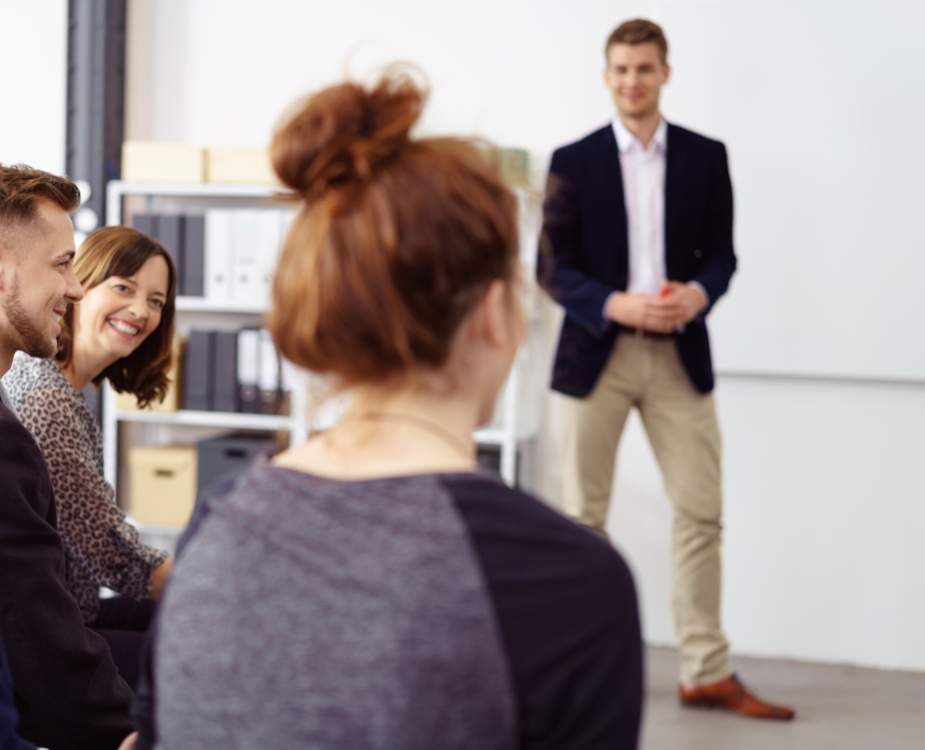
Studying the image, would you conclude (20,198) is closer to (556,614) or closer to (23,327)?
(23,327)

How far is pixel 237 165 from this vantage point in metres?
3.23

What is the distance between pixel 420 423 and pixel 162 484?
273cm

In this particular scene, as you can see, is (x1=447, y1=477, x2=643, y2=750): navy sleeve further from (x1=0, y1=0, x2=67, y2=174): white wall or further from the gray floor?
(x1=0, y1=0, x2=67, y2=174): white wall

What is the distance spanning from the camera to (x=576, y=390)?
8.30ft

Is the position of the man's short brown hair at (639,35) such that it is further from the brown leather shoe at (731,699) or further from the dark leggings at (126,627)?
the dark leggings at (126,627)

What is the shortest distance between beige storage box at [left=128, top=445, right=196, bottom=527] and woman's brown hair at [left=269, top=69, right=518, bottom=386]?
104 inches

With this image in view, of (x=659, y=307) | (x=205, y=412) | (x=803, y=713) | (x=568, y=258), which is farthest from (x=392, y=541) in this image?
(x=205, y=412)

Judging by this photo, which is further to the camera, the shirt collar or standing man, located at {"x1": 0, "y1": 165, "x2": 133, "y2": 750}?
the shirt collar

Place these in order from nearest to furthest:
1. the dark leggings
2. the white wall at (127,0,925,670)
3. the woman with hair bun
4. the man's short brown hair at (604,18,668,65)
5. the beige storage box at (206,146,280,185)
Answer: the woman with hair bun
the dark leggings
the man's short brown hair at (604,18,668,65)
the white wall at (127,0,925,670)
the beige storage box at (206,146,280,185)

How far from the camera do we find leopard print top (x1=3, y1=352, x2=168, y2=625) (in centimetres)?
146

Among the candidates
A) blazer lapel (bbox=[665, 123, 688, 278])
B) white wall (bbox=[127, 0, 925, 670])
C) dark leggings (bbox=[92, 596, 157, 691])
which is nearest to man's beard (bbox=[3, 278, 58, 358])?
dark leggings (bbox=[92, 596, 157, 691])

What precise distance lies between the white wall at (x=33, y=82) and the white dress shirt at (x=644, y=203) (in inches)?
83.2

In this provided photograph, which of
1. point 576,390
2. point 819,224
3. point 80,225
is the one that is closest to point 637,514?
point 576,390

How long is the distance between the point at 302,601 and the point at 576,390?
193cm
